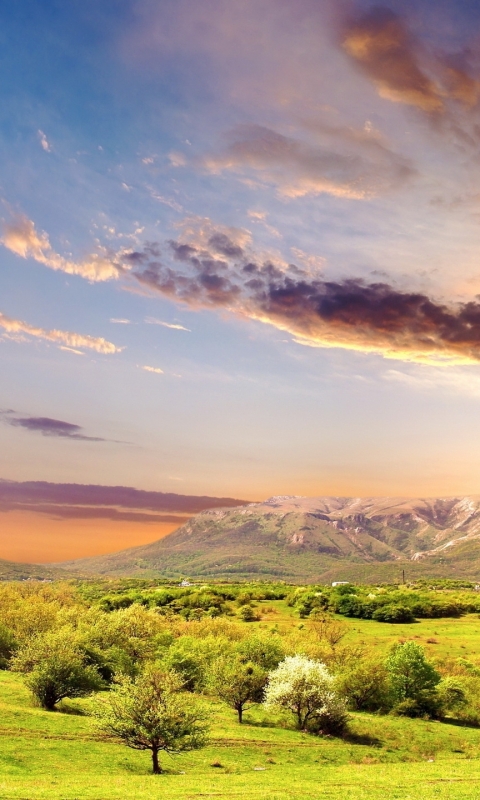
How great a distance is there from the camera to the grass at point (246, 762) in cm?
4109

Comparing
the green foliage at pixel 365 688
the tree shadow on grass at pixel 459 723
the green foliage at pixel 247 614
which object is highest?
the green foliage at pixel 365 688

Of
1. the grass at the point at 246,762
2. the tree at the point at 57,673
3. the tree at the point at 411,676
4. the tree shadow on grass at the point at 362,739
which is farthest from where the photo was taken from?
the tree at the point at 411,676

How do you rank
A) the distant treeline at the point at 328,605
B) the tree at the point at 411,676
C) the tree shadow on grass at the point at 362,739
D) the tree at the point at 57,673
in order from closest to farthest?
the tree shadow on grass at the point at 362,739 < the tree at the point at 57,673 < the tree at the point at 411,676 < the distant treeline at the point at 328,605

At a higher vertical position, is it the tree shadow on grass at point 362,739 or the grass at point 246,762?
the grass at point 246,762

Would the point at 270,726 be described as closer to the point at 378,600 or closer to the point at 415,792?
the point at 415,792

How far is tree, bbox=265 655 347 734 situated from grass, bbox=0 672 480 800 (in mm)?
3089

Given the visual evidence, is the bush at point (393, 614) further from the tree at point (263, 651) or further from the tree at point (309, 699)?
the tree at point (309, 699)

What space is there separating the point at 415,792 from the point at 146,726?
24117mm

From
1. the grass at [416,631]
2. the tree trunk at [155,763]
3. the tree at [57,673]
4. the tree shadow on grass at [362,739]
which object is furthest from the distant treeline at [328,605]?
the tree trunk at [155,763]

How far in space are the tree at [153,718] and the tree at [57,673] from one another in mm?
25470

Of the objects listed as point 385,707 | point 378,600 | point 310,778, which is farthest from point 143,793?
point 378,600

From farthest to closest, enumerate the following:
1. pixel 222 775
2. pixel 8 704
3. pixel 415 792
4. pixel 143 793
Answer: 1. pixel 8 704
2. pixel 222 775
3. pixel 415 792
4. pixel 143 793

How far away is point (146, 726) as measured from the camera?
153 ft

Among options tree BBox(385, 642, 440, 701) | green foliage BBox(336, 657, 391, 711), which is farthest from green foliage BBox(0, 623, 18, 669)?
tree BBox(385, 642, 440, 701)
